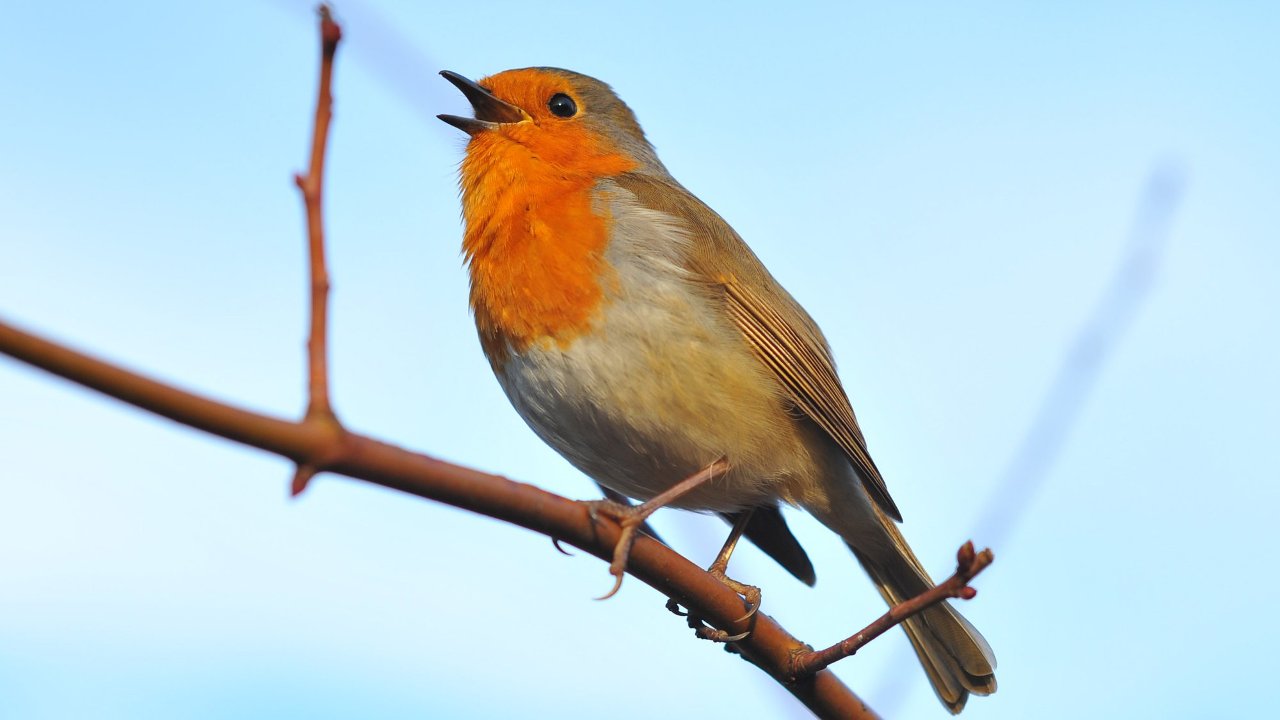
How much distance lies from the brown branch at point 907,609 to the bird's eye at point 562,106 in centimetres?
273

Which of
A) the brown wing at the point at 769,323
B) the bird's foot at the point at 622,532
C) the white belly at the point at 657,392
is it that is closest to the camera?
the bird's foot at the point at 622,532

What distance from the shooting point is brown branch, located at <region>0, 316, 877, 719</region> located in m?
1.59

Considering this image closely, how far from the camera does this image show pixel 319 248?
6.29 feet

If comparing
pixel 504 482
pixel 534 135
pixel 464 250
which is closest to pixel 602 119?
pixel 534 135

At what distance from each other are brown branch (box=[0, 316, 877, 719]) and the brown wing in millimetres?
1352

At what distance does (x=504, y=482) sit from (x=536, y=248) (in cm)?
219

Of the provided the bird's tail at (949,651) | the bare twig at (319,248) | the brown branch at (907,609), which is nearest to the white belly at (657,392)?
the bird's tail at (949,651)

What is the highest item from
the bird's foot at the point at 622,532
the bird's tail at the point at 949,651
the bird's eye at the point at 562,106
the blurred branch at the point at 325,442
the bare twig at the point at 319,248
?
the bird's eye at the point at 562,106

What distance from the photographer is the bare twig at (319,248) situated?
191 centimetres

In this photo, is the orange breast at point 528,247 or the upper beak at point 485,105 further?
the upper beak at point 485,105

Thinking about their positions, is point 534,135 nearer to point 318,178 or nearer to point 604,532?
point 604,532

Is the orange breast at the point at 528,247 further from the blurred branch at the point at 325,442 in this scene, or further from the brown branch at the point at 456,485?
the blurred branch at the point at 325,442

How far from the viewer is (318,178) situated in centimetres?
194

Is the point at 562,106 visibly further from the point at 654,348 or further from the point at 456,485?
the point at 456,485
